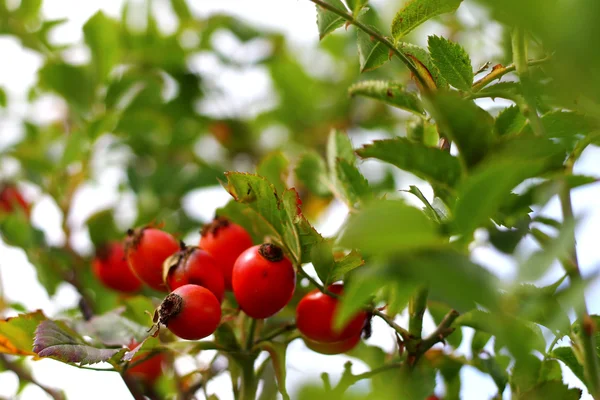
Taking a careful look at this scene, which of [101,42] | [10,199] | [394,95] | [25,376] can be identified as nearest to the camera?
[394,95]

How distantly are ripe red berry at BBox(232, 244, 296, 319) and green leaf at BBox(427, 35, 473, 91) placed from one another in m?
0.38

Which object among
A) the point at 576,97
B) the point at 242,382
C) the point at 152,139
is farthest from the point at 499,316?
the point at 152,139

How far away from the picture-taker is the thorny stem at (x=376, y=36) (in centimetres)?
87

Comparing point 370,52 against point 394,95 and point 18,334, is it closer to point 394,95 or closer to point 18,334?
point 394,95

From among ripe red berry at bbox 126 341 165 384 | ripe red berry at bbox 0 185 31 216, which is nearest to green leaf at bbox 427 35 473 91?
ripe red berry at bbox 126 341 165 384

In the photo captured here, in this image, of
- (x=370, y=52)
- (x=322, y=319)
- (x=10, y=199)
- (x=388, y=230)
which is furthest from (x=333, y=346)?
(x=10, y=199)

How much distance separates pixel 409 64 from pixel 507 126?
161 millimetres

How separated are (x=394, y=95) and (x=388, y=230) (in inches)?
18.0

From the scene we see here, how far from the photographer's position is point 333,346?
3.73 feet

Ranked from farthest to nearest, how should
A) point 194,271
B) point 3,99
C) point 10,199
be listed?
point 3,99 < point 10,199 < point 194,271

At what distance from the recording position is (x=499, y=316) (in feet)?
1.68

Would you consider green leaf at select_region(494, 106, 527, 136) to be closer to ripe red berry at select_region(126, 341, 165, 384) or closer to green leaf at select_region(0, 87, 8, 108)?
ripe red berry at select_region(126, 341, 165, 384)

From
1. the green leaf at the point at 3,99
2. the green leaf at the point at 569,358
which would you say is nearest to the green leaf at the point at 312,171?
the green leaf at the point at 569,358

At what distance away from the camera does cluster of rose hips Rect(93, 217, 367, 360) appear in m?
0.97
